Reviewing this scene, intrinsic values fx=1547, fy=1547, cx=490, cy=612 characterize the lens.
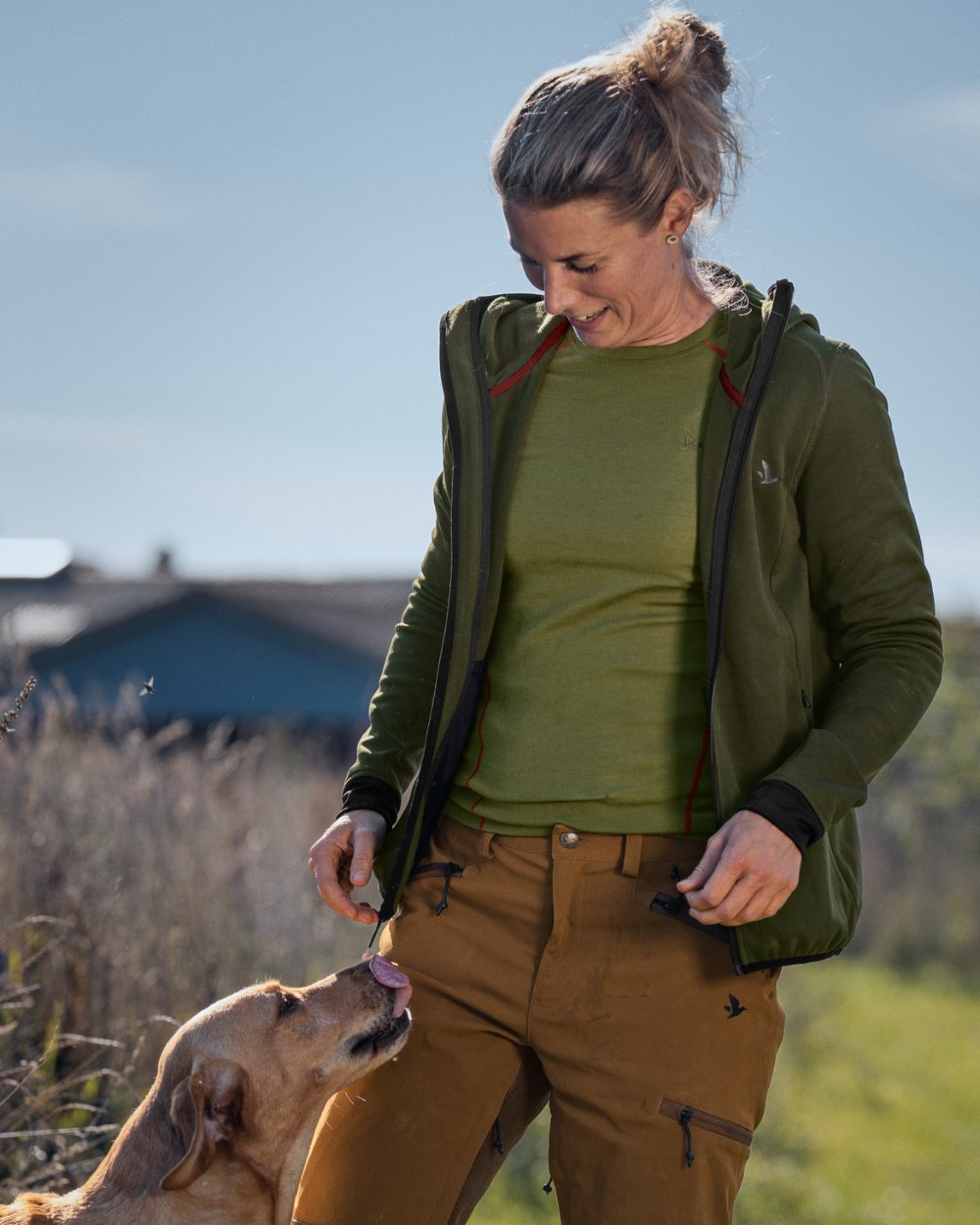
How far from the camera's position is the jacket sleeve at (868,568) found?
2.48m

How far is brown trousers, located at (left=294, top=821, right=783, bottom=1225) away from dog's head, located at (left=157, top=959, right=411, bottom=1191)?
20cm

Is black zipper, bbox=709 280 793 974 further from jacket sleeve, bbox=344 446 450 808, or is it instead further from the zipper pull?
jacket sleeve, bbox=344 446 450 808

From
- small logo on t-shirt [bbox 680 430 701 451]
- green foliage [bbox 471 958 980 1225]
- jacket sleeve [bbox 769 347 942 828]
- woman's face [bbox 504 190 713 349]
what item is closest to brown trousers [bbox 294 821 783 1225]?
jacket sleeve [bbox 769 347 942 828]

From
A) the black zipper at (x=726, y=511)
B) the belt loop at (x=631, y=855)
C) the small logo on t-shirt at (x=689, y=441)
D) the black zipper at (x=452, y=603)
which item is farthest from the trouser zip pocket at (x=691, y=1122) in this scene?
the small logo on t-shirt at (x=689, y=441)

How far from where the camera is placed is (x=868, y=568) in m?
2.52

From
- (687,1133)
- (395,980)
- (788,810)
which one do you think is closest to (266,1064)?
(395,980)

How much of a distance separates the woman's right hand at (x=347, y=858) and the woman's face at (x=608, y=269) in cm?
98

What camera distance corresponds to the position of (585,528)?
8.47 ft

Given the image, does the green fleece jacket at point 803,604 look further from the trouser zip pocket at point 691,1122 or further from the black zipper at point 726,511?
the trouser zip pocket at point 691,1122

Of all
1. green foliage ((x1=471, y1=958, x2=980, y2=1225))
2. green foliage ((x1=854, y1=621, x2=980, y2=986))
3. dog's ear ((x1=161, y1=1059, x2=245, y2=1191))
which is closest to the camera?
dog's ear ((x1=161, y1=1059, x2=245, y2=1191))

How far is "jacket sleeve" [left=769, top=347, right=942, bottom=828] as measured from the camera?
8.14 ft

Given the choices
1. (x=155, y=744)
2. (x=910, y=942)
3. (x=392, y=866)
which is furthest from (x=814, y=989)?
(x=392, y=866)

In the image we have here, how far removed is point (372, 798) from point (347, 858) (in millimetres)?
122

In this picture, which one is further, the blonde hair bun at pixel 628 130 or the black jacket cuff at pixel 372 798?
the black jacket cuff at pixel 372 798
